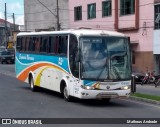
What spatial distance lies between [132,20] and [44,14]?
35099 mm

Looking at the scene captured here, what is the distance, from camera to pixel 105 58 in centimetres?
2012

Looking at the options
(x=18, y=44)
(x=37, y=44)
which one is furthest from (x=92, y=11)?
(x=37, y=44)

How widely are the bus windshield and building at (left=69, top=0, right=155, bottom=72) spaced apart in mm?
26616

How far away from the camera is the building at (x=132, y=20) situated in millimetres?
48094

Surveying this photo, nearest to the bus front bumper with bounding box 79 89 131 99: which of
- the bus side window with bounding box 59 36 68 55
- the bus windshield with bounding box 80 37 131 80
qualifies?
the bus windshield with bounding box 80 37 131 80

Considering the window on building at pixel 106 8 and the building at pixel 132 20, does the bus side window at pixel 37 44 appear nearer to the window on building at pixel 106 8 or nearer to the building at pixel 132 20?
the building at pixel 132 20

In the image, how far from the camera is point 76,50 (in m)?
20.5

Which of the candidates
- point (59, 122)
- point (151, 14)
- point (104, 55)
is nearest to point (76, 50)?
point (104, 55)

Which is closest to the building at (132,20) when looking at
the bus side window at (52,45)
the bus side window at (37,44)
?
the bus side window at (37,44)

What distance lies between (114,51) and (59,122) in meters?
6.49

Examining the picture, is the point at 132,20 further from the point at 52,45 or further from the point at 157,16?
the point at 52,45

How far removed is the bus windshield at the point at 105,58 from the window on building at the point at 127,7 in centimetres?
3067

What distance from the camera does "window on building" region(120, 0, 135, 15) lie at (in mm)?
50844

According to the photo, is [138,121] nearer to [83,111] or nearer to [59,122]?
[59,122]
